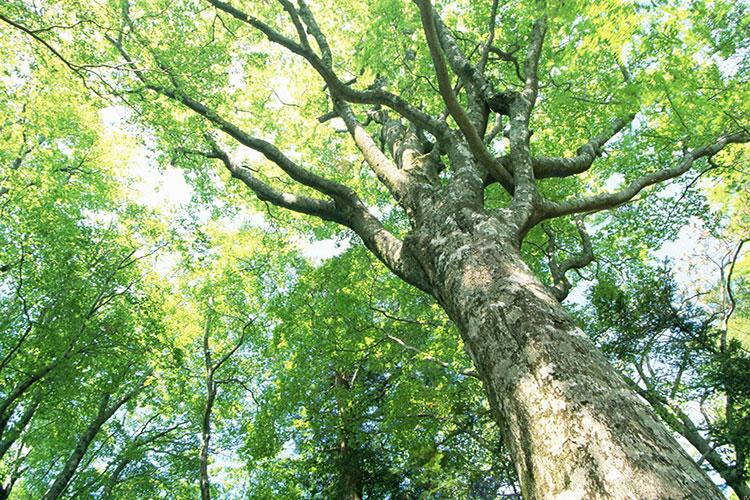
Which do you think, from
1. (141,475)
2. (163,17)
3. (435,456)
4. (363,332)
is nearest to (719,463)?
(435,456)

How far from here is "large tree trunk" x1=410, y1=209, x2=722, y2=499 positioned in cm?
162

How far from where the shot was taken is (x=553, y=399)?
79.4 inches

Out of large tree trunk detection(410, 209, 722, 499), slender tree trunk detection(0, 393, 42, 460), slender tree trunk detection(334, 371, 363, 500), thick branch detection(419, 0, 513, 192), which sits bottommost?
large tree trunk detection(410, 209, 722, 499)

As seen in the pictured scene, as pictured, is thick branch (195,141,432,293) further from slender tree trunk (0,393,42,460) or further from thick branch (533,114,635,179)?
slender tree trunk (0,393,42,460)

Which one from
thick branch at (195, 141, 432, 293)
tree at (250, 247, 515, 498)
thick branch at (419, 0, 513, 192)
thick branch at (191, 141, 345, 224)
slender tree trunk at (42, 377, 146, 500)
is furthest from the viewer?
slender tree trunk at (42, 377, 146, 500)

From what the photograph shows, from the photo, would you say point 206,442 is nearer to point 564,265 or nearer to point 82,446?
point 82,446

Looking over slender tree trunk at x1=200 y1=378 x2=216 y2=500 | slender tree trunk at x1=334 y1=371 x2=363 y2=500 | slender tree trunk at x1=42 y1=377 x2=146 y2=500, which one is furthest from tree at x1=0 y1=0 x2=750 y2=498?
slender tree trunk at x1=42 y1=377 x2=146 y2=500

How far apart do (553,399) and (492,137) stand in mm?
5552

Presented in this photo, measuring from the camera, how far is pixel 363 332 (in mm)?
9000

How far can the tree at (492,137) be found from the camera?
1.99 metres

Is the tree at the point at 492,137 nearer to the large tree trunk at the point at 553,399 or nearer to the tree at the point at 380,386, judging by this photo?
the large tree trunk at the point at 553,399

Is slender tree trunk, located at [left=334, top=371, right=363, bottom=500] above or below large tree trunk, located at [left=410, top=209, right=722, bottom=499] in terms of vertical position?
above

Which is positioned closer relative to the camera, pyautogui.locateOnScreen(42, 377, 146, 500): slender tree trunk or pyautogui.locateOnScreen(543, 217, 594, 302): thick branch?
pyautogui.locateOnScreen(543, 217, 594, 302): thick branch

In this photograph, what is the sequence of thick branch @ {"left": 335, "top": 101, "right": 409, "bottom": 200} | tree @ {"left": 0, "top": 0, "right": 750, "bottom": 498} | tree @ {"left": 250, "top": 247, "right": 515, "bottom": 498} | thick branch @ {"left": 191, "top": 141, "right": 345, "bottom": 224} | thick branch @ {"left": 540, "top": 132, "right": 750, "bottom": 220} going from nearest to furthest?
tree @ {"left": 0, "top": 0, "right": 750, "bottom": 498} → thick branch @ {"left": 540, "top": 132, "right": 750, "bottom": 220} → thick branch @ {"left": 335, "top": 101, "right": 409, "bottom": 200} → thick branch @ {"left": 191, "top": 141, "right": 345, "bottom": 224} → tree @ {"left": 250, "top": 247, "right": 515, "bottom": 498}
